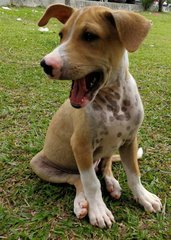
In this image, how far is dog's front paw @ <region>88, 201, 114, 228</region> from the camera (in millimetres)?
2996

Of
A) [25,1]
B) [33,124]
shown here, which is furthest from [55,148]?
[25,1]

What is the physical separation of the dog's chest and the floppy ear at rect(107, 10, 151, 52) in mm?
491

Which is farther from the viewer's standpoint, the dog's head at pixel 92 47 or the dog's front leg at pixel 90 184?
the dog's front leg at pixel 90 184

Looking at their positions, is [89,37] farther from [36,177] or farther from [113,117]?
[36,177]

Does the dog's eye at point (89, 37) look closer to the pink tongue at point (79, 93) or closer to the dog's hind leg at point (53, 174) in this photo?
the pink tongue at point (79, 93)

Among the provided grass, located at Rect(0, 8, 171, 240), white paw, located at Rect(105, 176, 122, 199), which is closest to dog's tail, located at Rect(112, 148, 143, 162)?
grass, located at Rect(0, 8, 171, 240)

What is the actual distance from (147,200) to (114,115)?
0.82 metres

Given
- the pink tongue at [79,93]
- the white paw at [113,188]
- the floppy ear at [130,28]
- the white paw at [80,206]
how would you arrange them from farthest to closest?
the white paw at [113,188]
the white paw at [80,206]
the pink tongue at [79,93]
the floppy ear at [130,28]

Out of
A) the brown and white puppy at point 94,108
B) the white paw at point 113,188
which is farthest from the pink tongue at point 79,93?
the white paw at point 113,188

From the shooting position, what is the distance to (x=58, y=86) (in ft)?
Answer: 20.4

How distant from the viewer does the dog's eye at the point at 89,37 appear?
2.64 meters

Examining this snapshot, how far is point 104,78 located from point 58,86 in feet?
11.4

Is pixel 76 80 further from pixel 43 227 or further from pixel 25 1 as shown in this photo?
pixel 25 1

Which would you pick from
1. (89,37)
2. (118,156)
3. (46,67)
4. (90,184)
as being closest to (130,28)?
(89,37)
